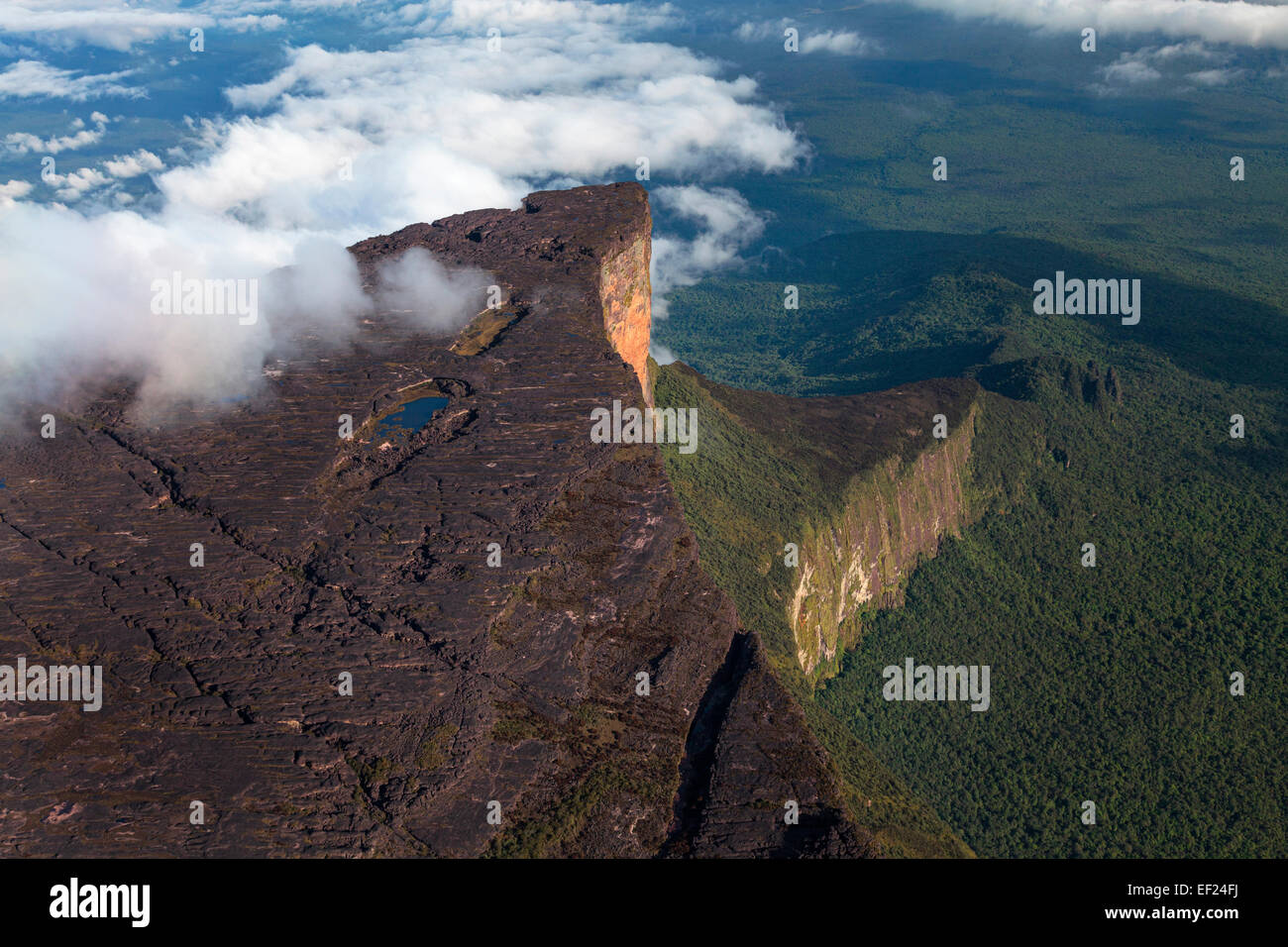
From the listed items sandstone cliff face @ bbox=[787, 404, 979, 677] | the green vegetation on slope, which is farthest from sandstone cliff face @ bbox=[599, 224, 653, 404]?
sandstone cliff face @ bbox=[787, 404, 979, 677]

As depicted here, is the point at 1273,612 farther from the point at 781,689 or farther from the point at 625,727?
the point at 625,727

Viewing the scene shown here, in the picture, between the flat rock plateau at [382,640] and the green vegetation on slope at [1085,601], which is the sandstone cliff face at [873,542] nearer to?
the green vegetation on slope at [1085,601]

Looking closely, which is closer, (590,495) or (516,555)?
(516,555)

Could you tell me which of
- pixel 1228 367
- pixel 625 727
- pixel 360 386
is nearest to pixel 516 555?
pixel 625 727

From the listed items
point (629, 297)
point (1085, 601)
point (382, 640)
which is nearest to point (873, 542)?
point (1085, 601)

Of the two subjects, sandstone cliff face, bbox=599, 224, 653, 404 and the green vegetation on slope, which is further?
the green vegetation on slope

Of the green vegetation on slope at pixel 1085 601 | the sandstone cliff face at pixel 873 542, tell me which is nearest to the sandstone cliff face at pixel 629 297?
the green vegetation on slope at pixel 1085 601

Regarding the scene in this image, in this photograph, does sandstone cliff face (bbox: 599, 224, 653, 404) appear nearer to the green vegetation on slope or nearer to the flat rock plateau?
the flat rock plateau
